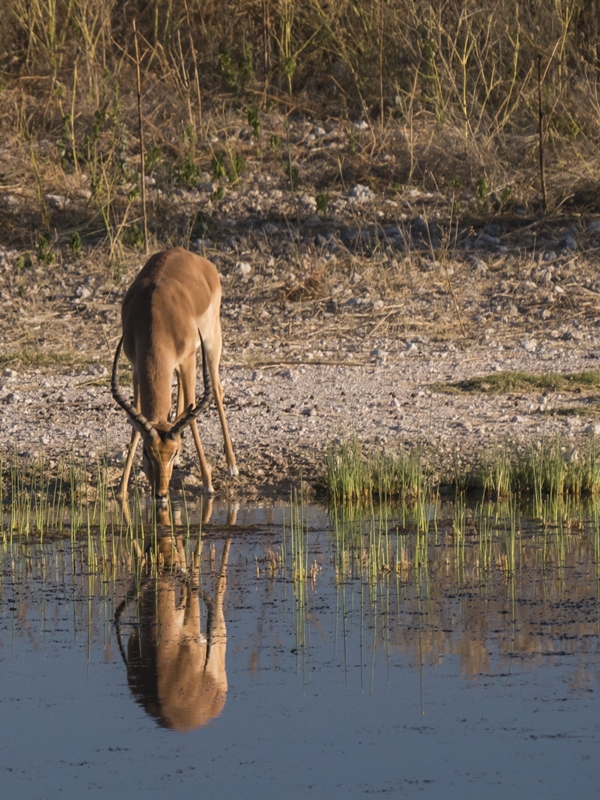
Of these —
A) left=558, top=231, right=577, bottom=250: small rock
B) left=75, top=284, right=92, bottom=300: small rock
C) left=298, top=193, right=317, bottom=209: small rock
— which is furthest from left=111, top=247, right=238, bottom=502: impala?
left=298, top=193, right=317, bottom=209: small rock

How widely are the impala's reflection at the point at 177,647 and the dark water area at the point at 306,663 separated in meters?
0.01

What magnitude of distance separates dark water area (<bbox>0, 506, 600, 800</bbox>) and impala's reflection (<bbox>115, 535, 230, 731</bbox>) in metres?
0.01

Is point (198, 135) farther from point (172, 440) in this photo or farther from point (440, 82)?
point (172, 440)

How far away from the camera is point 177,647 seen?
17.3 feet

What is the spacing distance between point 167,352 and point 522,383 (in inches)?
136

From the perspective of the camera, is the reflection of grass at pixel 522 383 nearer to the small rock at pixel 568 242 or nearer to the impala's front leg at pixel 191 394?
the impala's front leg at pixel 191 394

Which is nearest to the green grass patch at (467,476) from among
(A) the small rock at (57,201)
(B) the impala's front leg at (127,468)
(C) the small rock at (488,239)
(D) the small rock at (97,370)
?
(B) the impala's front leg at (127,468)

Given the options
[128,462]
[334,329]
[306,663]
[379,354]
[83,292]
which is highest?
[83,292]

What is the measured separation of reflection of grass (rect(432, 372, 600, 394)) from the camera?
33.3ft

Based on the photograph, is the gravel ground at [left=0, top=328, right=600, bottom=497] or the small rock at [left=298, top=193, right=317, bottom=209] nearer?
the gravel ground at [left=0, top=328, right=600, bottom=497]

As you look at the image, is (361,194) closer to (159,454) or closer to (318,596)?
(159,454)

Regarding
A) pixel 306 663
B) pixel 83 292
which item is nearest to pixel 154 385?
pixel 306 663

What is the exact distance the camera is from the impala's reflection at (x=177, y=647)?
15.2 ft

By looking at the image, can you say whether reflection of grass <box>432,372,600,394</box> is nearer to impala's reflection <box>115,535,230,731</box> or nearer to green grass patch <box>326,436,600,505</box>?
green grass patch <box>326,436,600,505</box>
